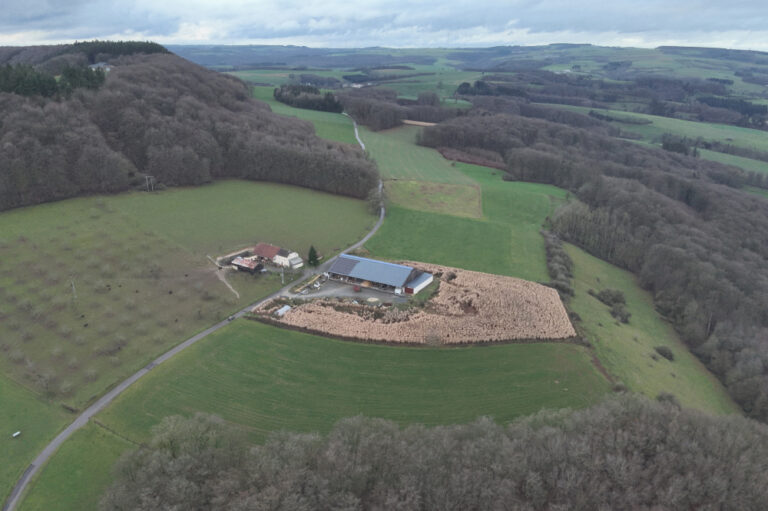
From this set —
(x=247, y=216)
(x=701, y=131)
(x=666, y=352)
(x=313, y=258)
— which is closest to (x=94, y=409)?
→ (x=313, y=258)

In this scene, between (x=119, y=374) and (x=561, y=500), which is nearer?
(x=561, y=500)

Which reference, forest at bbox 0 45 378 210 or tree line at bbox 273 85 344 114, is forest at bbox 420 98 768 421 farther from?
forest at bbox 0 45 378 210

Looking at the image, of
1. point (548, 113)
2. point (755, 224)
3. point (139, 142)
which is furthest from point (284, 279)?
point (548, 113)

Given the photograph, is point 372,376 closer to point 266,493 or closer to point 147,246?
point 266,493

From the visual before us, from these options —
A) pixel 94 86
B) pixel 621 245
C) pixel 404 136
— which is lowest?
pixel 621 245

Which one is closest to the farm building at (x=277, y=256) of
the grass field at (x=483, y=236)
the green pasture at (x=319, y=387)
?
the grass field at (x=483, y=236)

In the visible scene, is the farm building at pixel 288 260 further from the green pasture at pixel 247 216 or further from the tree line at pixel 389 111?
the tree line at pixel 389 111
